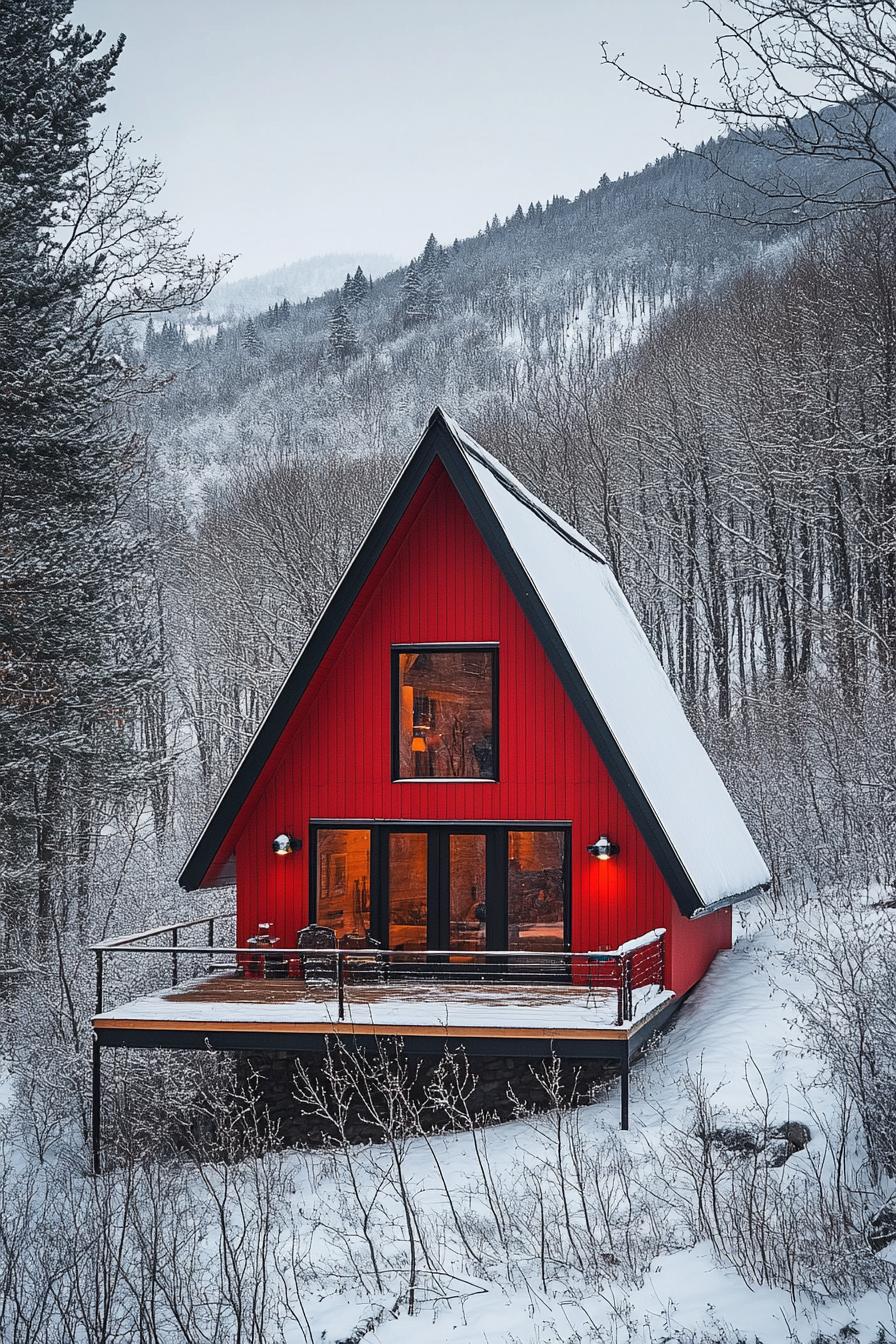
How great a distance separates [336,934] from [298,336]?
7348 cm

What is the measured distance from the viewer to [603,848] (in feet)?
41.4

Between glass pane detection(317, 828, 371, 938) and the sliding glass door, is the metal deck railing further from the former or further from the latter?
glass pane detection(317, 828, 371, 938)

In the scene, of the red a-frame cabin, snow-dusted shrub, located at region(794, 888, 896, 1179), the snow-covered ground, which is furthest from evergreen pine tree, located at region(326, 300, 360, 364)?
snow-dusted shrub, located at region(794, 888, 896, 1179)

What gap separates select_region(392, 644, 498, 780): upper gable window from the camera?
13.5m

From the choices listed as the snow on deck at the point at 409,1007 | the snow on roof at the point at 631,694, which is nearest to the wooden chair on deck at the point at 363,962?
the snow on deck at the point at 409,1007

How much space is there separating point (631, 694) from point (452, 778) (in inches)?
98.6

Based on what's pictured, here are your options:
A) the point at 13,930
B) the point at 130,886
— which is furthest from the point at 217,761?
the point at 13,930

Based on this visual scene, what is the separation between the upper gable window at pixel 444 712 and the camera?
13.5 metres

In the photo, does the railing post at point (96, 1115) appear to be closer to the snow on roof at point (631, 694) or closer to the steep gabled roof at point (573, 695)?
the steep gabled roof at point (573, 695)

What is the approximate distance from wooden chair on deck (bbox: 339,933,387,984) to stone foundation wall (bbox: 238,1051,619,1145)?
115 centimetres

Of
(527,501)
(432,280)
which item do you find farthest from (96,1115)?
(432,280)

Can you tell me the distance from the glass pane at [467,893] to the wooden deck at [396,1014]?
0.88 metres

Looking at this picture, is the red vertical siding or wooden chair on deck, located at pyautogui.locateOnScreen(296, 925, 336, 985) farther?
the red vertical siding

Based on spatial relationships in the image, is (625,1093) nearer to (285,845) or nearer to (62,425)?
(285,845)
